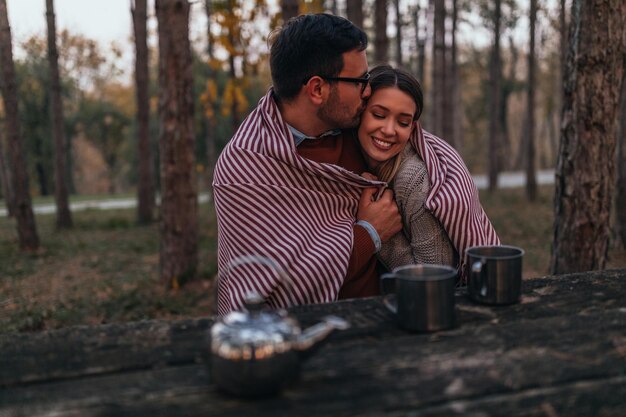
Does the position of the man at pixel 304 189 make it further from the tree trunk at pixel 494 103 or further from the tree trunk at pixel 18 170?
the tree trunk at pixel 494 103

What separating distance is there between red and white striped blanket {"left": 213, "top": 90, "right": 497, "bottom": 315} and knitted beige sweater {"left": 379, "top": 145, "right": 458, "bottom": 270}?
0.06m

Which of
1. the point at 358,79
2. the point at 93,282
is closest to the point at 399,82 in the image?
the point at 358,79

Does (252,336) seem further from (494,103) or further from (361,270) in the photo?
(494,103)

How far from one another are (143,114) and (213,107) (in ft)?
29.5

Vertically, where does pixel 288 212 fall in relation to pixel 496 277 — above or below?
above

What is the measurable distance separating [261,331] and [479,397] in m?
0.50

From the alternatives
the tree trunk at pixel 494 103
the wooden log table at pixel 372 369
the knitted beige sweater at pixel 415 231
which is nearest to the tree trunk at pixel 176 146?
the knitted beige sweater at pixel 415 231

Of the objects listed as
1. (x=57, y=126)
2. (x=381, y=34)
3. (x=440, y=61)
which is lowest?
(x=57, y=126)

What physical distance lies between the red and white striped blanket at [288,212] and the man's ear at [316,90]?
16 cm

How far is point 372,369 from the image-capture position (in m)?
1.47

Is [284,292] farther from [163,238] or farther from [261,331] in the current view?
[163,238]

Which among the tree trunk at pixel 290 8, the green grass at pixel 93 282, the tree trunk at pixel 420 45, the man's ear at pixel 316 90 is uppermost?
the tree trunk at pixel 420 45

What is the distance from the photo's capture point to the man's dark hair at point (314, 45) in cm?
248

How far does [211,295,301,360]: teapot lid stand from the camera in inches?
50.7
